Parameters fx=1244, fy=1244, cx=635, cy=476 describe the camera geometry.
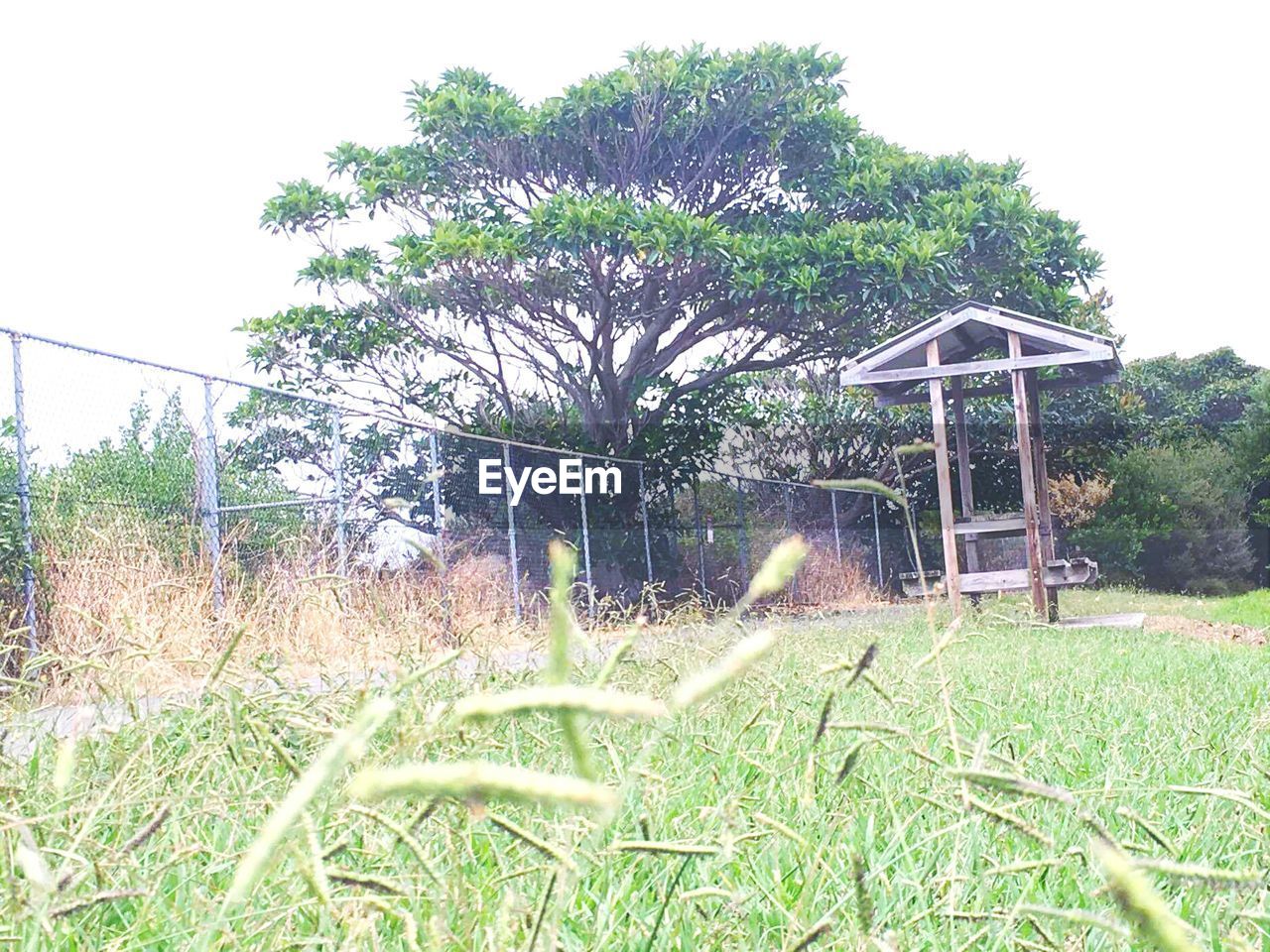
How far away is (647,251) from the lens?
14289 mm

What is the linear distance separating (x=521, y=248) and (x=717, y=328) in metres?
2.80

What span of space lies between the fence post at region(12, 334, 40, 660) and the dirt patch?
6.98m

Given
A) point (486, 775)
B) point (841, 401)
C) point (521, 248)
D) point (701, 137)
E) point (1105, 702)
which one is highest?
point (701, 137)

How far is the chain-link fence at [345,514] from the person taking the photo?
6594 millimetres

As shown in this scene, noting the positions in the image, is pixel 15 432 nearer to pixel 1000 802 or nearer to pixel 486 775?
pixel 1000 802

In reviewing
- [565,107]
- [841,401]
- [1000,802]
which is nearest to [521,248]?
[565,107]

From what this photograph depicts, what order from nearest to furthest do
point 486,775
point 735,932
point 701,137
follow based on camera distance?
1. point 486,775
2. point 735,932
3. point 701,137

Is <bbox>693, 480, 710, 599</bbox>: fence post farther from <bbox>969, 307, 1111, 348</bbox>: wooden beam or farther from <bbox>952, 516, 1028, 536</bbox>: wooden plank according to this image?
<bbox>969, 307, 1111, 348</bbox>: wooden beam

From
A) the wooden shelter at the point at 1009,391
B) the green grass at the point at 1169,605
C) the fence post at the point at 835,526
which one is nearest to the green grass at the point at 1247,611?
the green grass at the point at 1169,605

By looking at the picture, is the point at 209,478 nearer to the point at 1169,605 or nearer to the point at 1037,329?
the point at 1037,329

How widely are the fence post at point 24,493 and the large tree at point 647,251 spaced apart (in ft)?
26.9

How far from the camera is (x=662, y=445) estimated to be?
15781 millimetres

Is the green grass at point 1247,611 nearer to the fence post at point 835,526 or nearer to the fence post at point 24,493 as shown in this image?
the fence post at point 835,526

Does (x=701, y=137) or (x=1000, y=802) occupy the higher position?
(x=701, y=137)
